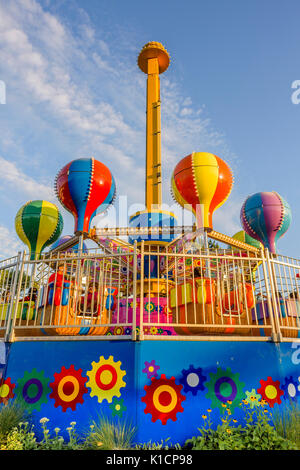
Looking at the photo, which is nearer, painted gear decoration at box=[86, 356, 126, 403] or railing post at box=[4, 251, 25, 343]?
painted gear decoration at box=[86, 356, 126, 403]

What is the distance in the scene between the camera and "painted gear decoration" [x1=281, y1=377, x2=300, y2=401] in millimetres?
4875

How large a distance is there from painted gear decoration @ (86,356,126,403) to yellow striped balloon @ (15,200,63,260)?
1275 centimetres

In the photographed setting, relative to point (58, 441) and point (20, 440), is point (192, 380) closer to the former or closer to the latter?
point (58, 441)

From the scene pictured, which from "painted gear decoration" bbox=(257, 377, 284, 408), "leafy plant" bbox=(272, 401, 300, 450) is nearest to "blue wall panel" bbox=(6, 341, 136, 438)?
"painted gear decoration" bbox=(257, 377, 284, 408)

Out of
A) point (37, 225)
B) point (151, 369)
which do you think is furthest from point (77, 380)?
point (37, 225)

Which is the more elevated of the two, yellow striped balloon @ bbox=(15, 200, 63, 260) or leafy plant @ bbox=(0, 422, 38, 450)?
yellow striped balloon @ bbox=(15, 200, 63, 260)

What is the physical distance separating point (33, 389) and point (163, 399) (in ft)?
6.87

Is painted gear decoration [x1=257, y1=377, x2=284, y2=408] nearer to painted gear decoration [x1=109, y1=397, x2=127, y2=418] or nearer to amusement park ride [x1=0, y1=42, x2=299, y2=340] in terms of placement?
amusement park ride [x1=0, y1=42, x2=299, y2=340]

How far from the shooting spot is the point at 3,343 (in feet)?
17.6

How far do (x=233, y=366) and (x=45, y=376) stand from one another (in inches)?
118

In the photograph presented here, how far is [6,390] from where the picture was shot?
16.5 feet

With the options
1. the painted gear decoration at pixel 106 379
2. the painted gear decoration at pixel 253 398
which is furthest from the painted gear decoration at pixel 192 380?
the painted gear decoration at pixel 106 379
